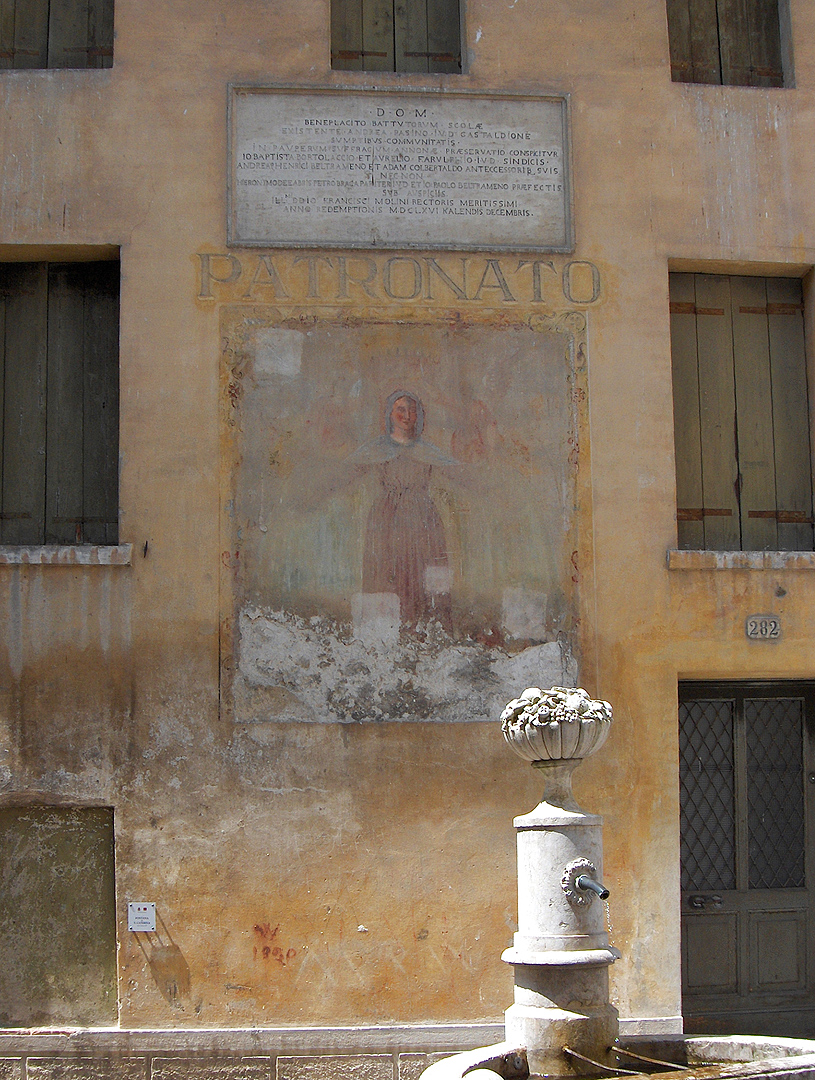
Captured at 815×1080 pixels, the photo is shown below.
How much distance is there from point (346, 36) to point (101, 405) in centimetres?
317

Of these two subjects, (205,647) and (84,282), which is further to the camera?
(84,282)

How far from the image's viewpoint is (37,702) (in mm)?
8125

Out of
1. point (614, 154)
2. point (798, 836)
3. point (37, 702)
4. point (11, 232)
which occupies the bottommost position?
point (798, 836)

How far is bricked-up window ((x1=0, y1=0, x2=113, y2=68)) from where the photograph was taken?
9.03 meters

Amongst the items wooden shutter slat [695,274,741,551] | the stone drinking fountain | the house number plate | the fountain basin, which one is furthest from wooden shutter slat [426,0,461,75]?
the fountain basin

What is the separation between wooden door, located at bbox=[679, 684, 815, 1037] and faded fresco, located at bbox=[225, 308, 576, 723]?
143 centimetres

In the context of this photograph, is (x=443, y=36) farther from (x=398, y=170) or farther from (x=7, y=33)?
(x=7, y=33)

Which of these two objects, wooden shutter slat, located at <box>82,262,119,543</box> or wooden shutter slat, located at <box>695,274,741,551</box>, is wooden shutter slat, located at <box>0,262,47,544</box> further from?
wooden shutter slat, located at <box>695,274,741,551</box>

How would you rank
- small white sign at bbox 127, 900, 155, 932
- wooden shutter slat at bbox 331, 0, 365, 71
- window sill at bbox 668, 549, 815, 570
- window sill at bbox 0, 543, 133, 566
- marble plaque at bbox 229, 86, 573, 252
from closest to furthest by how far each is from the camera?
small white sign at bbox 127, 900, 155, 932
window sill at bbox 0, 543, 133, 566
window sill at bbox 668, 549, 815, 570
marble plaque at bbox 229, 86, 573, 252
wooden shutter slat at bbox 331, 0, 365, 71

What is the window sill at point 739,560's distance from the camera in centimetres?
852

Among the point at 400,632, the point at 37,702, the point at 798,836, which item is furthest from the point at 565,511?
the point at 37,702

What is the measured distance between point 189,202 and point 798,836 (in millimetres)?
6031

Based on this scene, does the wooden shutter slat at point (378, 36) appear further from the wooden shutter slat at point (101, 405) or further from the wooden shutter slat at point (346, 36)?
the wooden shutter slat at point (101, 405)

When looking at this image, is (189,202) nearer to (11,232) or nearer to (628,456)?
(11,232)
